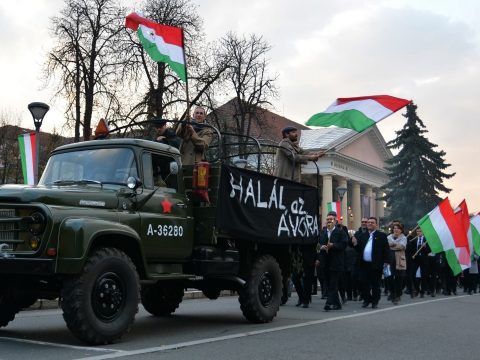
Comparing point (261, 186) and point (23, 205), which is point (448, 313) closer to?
point (261, 186)

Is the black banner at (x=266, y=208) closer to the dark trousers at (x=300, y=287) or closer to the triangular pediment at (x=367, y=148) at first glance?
the dark trousers at (x=300, y=287)

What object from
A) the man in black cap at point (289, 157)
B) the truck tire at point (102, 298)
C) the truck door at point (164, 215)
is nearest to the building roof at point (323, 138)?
the man in black cap at point (289, 157)

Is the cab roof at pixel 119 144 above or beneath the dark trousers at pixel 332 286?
above

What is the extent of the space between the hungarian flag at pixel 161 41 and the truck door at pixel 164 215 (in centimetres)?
246

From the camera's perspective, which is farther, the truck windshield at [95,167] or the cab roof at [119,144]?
the cab roof at [119,144]

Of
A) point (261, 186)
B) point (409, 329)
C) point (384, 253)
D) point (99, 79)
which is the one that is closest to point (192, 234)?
point (261, 186)

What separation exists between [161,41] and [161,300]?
4272 millimetres

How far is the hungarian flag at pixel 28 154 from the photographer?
1628 centimetres


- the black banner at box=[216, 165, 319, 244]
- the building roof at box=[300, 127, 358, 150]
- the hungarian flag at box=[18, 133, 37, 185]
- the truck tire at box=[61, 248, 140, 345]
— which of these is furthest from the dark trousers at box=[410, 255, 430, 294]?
the building roof at box=[300, 127, 358, 150]

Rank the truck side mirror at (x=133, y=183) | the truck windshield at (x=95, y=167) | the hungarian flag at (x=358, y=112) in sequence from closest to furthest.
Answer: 1. the truck side mirror at (x=133, y=183)
2. the truck windshield at (x=95, y=167)
3. the hungarian flag at (x=358, y=112)

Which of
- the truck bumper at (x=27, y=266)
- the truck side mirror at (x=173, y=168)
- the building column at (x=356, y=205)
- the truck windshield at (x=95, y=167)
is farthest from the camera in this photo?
the building column at (x=356, y=205)

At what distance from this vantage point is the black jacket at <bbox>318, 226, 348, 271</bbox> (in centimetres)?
1272

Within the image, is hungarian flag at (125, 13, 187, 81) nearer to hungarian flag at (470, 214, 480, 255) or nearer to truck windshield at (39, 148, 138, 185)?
truck windshield at (39, 148, 138, 185)

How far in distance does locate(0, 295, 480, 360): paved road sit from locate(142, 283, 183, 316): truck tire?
20cm
